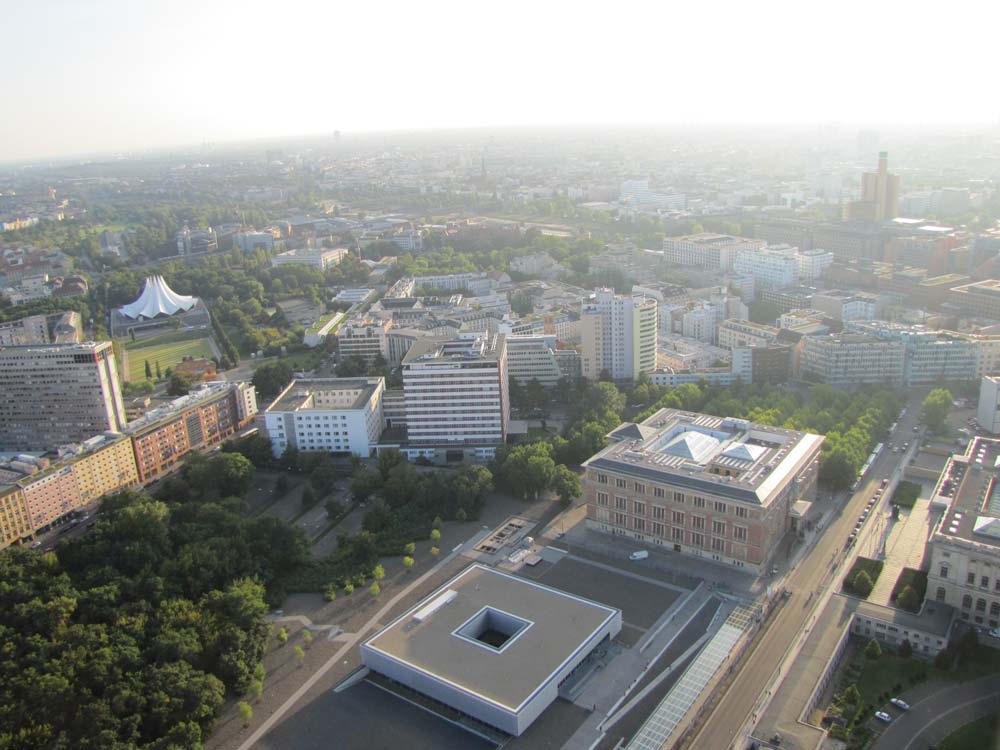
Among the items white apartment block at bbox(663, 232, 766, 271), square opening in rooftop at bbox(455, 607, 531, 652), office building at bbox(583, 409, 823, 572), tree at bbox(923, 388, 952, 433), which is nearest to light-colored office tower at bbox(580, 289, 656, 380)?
office building at bbox(583, 409, 823, 572)

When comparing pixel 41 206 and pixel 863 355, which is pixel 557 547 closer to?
pixel 863 355

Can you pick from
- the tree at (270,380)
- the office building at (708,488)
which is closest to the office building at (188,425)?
the tree at (270,380)

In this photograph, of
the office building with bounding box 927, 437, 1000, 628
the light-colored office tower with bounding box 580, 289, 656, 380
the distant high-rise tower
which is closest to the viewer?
the office building with bounding box 927, 437, 1000, 628

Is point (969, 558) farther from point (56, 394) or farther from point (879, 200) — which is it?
point (879, 200)

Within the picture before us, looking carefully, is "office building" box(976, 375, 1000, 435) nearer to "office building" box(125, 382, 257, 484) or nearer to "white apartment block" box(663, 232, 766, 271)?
"white apartment block" box(663, 232, 766, 271)

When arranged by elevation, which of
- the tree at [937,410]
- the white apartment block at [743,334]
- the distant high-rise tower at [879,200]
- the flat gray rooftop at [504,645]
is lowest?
the flat gray rooftop at [504,645]

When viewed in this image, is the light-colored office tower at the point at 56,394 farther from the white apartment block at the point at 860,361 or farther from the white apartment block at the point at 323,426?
the white apartment block at the point at 860,361

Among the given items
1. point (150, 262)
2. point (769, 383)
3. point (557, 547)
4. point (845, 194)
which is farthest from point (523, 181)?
point (557, 547)
